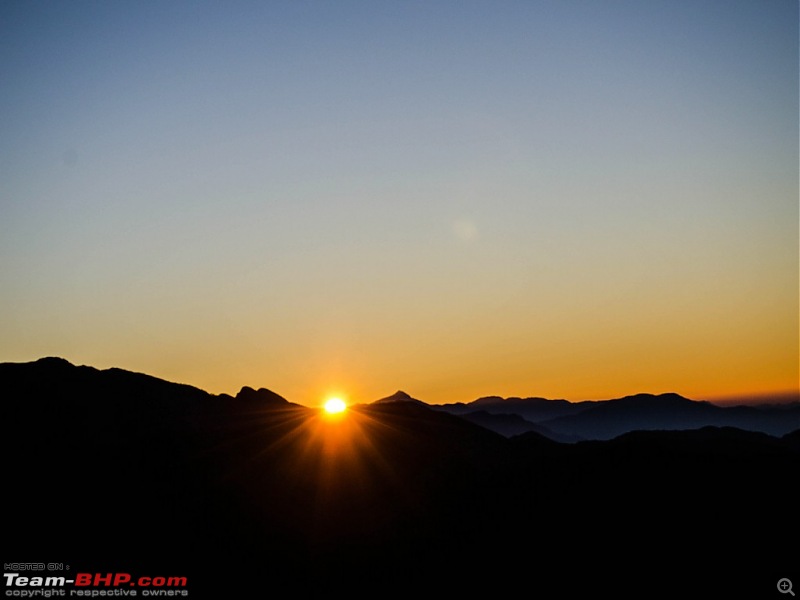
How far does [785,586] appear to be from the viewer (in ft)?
130

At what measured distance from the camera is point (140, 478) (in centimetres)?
4862

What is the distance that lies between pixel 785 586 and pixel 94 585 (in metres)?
38.4

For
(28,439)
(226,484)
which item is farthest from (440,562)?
(28,439)

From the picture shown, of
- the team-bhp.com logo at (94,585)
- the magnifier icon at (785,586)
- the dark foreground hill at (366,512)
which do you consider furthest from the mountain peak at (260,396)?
the magnifier icon at (785,586)

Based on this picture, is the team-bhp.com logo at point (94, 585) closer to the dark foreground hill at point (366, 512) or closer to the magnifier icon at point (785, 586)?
the dark foreground hill at point (366, 512)

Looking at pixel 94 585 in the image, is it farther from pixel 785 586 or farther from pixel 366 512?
pixel 785 586

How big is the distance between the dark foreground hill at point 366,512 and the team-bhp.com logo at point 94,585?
47.8 inches

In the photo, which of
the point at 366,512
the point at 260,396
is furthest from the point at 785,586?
the point at 260,396

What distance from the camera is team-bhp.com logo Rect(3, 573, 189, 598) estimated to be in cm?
3634

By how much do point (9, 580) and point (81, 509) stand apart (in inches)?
331

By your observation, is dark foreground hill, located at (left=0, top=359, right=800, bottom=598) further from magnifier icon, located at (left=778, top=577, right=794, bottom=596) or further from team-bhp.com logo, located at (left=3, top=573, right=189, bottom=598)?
team-bhp.com logo, located at (left=3, top=573, right=189, bottom=598)

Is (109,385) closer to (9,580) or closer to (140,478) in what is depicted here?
(140,478)

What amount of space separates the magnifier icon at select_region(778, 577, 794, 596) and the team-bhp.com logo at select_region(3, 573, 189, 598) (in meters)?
33.5

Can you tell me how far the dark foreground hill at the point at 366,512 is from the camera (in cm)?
4156
